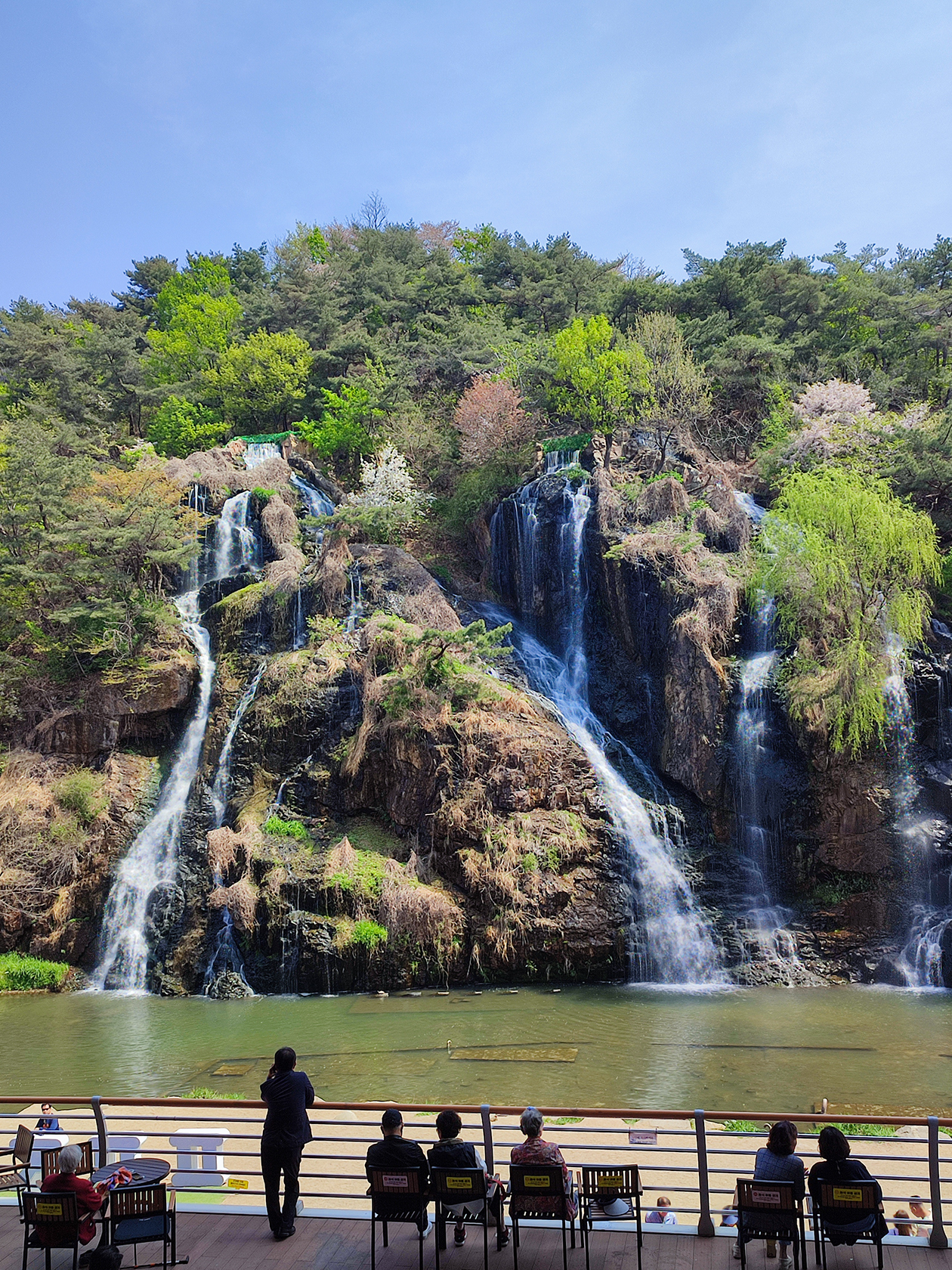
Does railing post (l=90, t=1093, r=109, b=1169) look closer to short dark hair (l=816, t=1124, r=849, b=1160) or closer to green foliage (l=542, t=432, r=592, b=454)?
short dark hair (l=816, t=1124, r=849, b=1160)

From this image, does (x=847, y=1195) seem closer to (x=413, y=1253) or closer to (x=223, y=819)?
(x=413, y=1253)

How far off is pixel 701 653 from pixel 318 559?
1153 centimetres

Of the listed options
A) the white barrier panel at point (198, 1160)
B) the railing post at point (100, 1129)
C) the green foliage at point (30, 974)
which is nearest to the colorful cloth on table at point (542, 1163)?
the railing post at point (100, 1129)

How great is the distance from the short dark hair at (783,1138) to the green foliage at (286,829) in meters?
16.4

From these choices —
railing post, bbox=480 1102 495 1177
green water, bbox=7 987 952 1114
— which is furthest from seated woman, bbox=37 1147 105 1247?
green water, bbox=7 987 952 1114

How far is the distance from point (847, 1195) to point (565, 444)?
88.6ft

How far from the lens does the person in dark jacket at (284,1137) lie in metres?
6.56

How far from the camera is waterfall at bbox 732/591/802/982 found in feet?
64.1

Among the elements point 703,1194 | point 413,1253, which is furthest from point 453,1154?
point 703,1194

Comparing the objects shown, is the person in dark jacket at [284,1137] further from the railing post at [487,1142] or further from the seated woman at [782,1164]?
the seated woman at [782,1164]

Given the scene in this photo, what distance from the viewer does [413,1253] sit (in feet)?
20.7

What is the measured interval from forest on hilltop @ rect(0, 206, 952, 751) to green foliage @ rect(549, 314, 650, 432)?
0.32 feet

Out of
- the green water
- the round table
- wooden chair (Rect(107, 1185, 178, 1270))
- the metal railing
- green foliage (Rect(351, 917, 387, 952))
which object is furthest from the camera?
green foliage (Rect(351, 917, 387, 952))

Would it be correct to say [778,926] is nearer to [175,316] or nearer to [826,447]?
[826,447]
